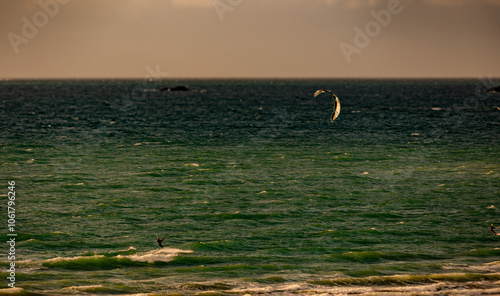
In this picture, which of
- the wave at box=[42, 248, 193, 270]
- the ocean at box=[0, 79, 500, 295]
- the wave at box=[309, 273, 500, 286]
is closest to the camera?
the wave at box=[309, 273, 500, 286]

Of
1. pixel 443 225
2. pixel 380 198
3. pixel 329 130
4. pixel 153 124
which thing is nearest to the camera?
pixel 443 225

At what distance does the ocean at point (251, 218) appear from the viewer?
23.5 meters

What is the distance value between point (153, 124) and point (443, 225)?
69318mm

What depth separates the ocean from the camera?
925 inches

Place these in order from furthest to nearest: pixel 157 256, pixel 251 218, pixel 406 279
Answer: pixel 251 218 < pixel 157 256 < pixel 406 279

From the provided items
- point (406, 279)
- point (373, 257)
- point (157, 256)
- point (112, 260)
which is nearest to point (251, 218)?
point (157, 256)

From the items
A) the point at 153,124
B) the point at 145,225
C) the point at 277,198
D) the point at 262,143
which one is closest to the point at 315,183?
the point at 277,198

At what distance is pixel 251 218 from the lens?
34.0m

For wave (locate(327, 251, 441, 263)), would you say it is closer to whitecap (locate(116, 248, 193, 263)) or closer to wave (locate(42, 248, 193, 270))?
whitecap (locate(116, 248, 193, 263))

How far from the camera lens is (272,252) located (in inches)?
1078

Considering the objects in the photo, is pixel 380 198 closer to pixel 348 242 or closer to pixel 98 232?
pixel 348 242

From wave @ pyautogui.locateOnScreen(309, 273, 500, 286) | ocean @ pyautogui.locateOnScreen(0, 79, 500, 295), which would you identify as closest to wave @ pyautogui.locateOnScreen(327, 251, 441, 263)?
ocean @ pyautogui.locateOnScreen(0, 79, 500, 295)

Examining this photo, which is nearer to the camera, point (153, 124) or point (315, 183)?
point (315, 183)

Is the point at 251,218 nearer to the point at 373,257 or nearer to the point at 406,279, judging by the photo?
the point at 373,257
